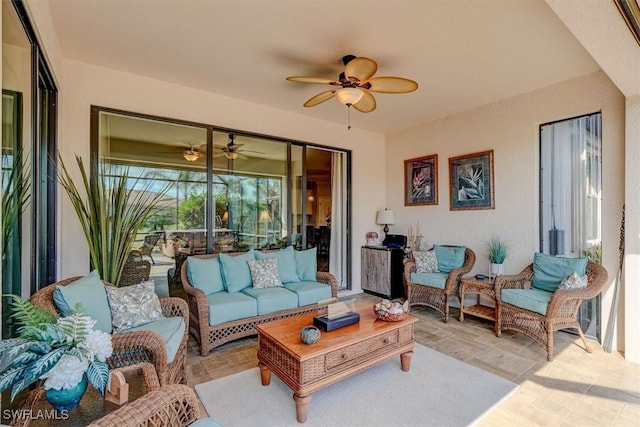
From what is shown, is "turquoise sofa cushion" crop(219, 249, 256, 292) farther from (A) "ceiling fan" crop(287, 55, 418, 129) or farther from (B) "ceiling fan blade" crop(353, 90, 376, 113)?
(B) "ceiling fan blade" crop(353, 90, 376, 113)

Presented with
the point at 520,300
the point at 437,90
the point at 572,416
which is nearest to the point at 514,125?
the point at 437,90

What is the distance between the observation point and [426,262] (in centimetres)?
443

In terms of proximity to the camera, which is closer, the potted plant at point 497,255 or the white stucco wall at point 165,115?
the white stucco wall at point 165,115

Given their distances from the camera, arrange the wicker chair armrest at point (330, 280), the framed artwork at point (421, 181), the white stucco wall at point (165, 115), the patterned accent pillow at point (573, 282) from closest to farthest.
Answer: the patterned accent pillow at point (573, 282) → the white stucco wall at point (165, 115) → the wicker chair armrest at point (330, 280) → the framed artwork at point (421, 181)

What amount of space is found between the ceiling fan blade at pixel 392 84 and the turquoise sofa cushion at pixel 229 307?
2487 mm

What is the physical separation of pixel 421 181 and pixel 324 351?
3905 millimetres

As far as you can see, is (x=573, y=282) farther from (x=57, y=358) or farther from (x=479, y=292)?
(x=57, y=358)

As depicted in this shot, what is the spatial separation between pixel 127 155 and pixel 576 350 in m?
5.22

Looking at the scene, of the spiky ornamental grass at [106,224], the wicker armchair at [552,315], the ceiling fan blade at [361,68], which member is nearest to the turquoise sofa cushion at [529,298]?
the wicker armchair at [552,315]

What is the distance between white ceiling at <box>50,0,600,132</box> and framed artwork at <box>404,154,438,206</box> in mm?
1397

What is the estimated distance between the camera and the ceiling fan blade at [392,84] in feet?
9.04

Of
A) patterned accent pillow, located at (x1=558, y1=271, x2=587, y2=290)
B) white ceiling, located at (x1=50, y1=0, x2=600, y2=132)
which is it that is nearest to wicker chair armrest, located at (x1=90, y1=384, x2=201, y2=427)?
white ceiling, located at (x1=50, y1=0, x2=600, y2=132)

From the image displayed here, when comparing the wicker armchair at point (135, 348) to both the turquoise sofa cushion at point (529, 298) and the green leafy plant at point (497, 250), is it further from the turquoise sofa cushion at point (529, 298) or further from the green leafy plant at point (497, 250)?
the green leafy plant at point (497, 250)

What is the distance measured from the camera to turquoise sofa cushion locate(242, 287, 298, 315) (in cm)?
339
